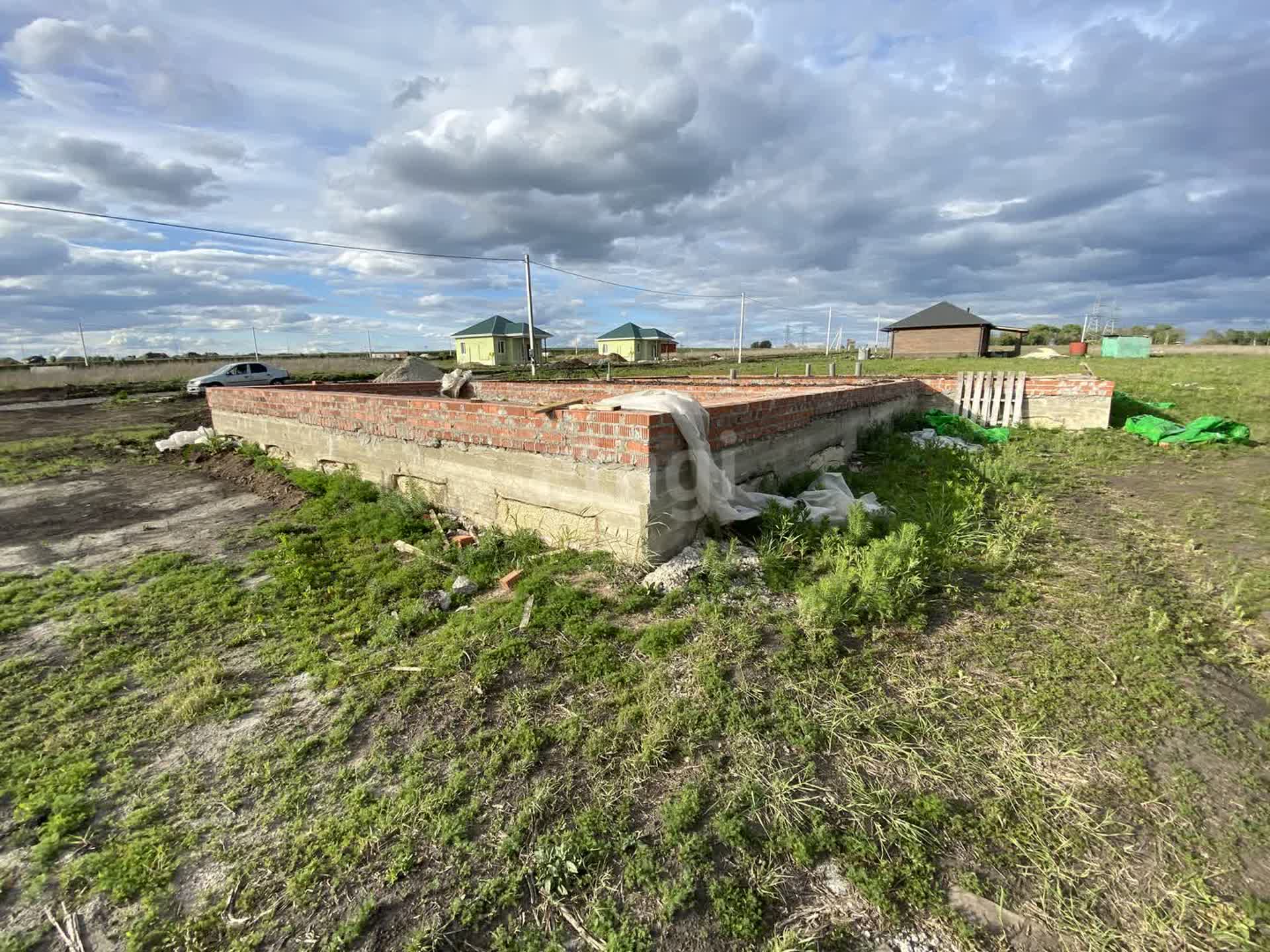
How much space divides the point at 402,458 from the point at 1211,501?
7.78 metres

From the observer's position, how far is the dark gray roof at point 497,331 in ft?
143

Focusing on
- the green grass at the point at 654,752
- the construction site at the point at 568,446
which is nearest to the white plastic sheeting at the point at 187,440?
the construction site at the point at 568,446

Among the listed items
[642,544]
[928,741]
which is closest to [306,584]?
[642,544]

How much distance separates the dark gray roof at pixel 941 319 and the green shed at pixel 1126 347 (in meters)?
8.18

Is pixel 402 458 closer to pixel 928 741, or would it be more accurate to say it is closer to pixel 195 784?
pixel 195 784

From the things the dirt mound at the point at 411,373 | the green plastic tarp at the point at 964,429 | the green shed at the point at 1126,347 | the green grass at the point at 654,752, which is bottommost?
the green grass at the point at 654,752

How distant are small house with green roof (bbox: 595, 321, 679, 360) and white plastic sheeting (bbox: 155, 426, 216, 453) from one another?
43047mm

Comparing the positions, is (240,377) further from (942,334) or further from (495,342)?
(942,334)

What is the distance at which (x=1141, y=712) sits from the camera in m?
2.29

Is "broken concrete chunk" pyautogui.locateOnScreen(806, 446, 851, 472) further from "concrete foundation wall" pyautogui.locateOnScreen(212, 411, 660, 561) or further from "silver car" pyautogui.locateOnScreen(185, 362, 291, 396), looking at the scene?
"silver car" pyautogui.locateOnScreen(185, 362, 291, 396)

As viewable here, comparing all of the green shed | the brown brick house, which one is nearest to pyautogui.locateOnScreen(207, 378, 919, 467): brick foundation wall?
the brown brick house

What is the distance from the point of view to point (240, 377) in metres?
21.8

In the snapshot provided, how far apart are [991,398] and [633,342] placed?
145ft

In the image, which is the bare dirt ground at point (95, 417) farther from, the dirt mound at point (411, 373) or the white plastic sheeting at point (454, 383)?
the white plastic sheeting at point (454, 383)
